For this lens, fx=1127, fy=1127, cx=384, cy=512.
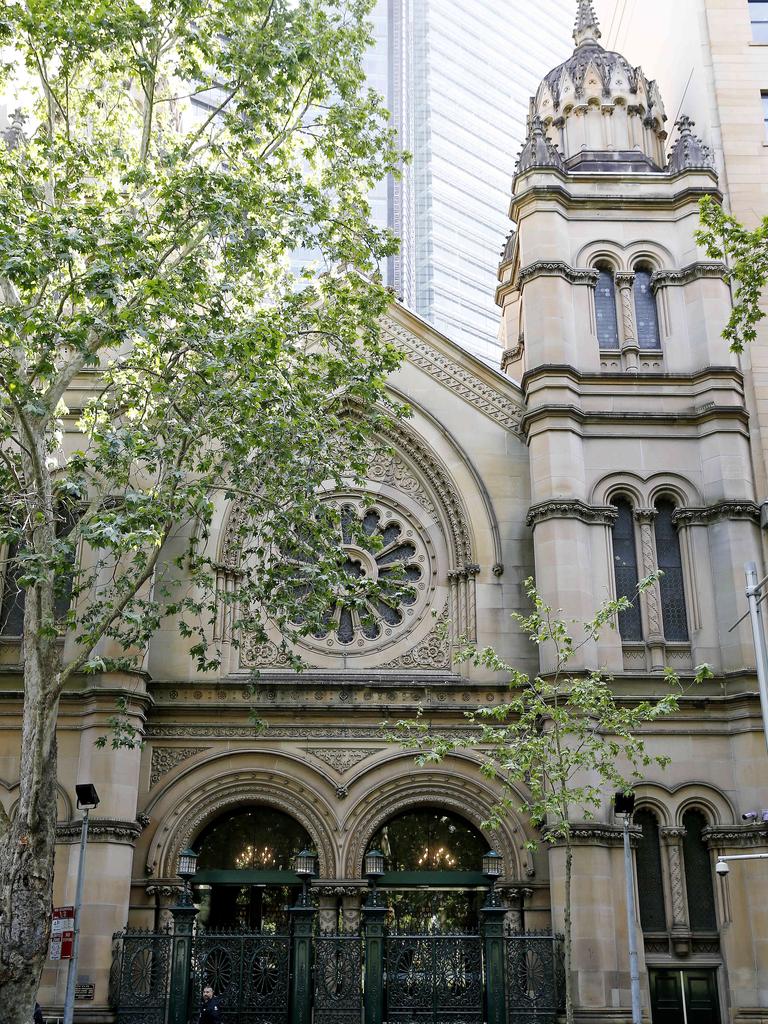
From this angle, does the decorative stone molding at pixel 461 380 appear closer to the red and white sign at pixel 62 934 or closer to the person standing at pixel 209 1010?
the person standing at pixel 209 1010

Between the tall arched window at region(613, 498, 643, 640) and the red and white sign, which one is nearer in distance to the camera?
the red and white sign

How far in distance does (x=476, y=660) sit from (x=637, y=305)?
10126mm

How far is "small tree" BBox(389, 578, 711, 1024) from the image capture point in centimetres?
1742

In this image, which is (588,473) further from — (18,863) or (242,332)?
(18,863)

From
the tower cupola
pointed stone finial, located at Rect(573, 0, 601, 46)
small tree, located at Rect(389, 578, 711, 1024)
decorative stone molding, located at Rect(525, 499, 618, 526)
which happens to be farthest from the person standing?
pointed stone finial, located at Rect(573, 0, 601, 46)

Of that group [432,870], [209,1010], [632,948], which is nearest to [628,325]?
[432,870]

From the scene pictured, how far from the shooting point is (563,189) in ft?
81.7

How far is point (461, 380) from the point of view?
2455 cm

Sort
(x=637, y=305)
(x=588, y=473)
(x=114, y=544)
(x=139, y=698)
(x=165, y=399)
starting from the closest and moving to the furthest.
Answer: (x=114, y=544), (x=165, y=399), (x=139, y=698), (x=588, y=473), (x=637, y=305)

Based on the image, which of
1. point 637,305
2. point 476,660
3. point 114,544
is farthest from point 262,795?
point 637,305

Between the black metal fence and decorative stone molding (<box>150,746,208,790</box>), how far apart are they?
10.3 feet

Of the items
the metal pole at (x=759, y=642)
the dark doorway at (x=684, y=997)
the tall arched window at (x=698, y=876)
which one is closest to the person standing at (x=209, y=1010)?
the dark doorway at (x=684, y=997)

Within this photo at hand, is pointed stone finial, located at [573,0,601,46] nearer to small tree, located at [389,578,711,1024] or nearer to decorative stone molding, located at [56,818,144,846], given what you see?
small tree, located at [389,578,711,1024]

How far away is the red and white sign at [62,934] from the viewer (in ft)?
54.1
